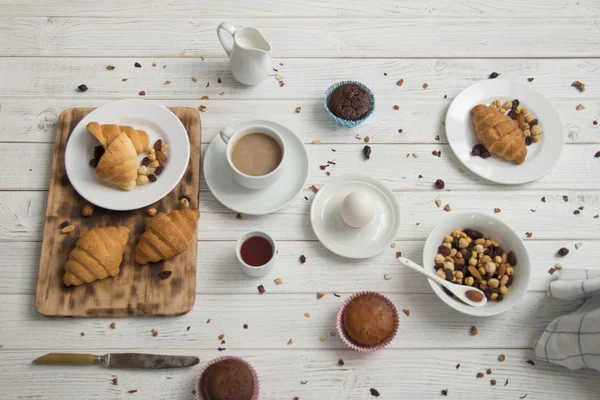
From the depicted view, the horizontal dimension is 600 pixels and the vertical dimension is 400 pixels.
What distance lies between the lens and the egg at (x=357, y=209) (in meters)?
1.51

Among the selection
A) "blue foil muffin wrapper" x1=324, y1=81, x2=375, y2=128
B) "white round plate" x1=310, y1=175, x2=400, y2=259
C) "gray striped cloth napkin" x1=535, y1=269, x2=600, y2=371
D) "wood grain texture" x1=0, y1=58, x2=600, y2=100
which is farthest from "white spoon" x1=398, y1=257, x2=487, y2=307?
"wood grain texture" x1=0, y1=58, x2=600, y2=100

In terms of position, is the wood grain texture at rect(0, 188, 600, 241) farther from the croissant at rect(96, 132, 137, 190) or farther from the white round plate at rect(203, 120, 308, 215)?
the croissant at rect(96, 132, 137, 190)

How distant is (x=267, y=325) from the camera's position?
1524mm

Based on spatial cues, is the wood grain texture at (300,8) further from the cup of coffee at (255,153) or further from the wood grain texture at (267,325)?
the wood grain texture at (267,325)

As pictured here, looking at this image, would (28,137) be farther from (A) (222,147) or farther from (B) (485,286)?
(B) (485,286)

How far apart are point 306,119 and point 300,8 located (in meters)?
0.44

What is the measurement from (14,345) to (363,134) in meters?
1.20

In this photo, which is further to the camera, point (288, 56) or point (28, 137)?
point (288, 56)

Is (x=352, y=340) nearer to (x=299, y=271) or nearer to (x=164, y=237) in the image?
(x=299, y=271)

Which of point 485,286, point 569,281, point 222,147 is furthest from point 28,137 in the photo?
point 569,281

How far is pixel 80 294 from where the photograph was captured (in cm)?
149

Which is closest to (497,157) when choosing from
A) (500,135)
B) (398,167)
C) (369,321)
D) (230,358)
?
(500,135)

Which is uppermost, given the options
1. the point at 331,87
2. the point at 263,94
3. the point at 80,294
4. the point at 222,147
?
the point at 331,87

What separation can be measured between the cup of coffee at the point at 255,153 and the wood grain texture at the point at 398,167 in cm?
16
